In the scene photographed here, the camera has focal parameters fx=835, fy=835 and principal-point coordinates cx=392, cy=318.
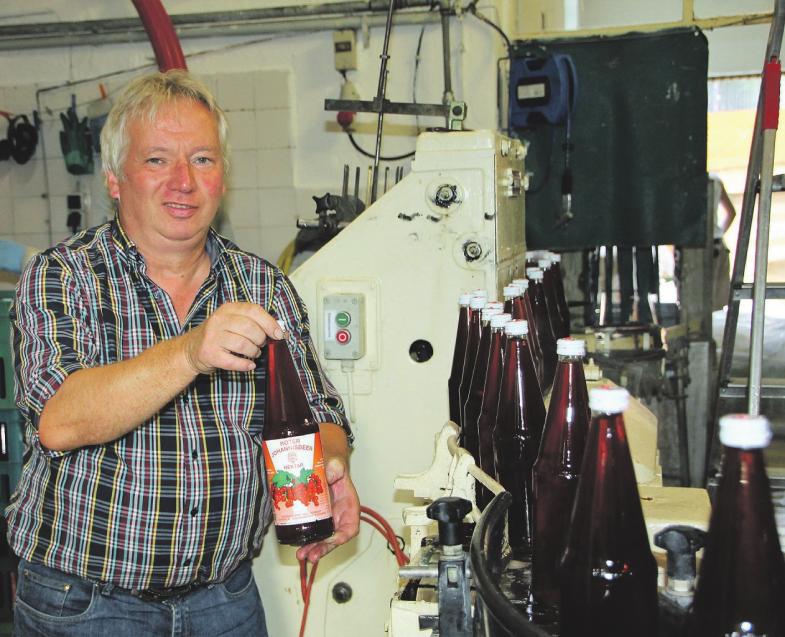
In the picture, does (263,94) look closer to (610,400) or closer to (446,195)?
(446,195)

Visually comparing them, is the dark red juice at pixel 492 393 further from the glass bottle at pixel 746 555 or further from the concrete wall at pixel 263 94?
the concrete wall at pixel 263 94

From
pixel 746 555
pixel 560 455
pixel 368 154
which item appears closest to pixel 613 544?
pixel 746 555

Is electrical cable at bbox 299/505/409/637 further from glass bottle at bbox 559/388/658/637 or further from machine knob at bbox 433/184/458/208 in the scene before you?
glass bottle at bbox 559/388/658/637

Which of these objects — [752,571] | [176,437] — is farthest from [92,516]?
[752,571]

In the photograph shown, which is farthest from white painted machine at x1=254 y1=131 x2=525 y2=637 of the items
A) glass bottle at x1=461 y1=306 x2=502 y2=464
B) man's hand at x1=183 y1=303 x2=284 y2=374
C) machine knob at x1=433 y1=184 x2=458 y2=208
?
man's hand at x1=183 y1=303 x2=284 y2=374

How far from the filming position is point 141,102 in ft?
4.94

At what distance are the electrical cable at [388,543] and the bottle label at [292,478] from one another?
70 centimetres

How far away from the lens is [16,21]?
3.59 meters

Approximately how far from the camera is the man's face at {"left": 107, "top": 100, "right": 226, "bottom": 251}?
4.92 feet

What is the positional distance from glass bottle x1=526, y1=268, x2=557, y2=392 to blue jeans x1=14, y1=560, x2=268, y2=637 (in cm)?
87

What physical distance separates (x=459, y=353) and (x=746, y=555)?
1.04 m

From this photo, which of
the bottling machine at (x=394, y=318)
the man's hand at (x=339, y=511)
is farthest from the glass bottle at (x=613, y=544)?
the bottling machine at (x=394, y=318)

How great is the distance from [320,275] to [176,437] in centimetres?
71

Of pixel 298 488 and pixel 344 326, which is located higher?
pixel 344 326
